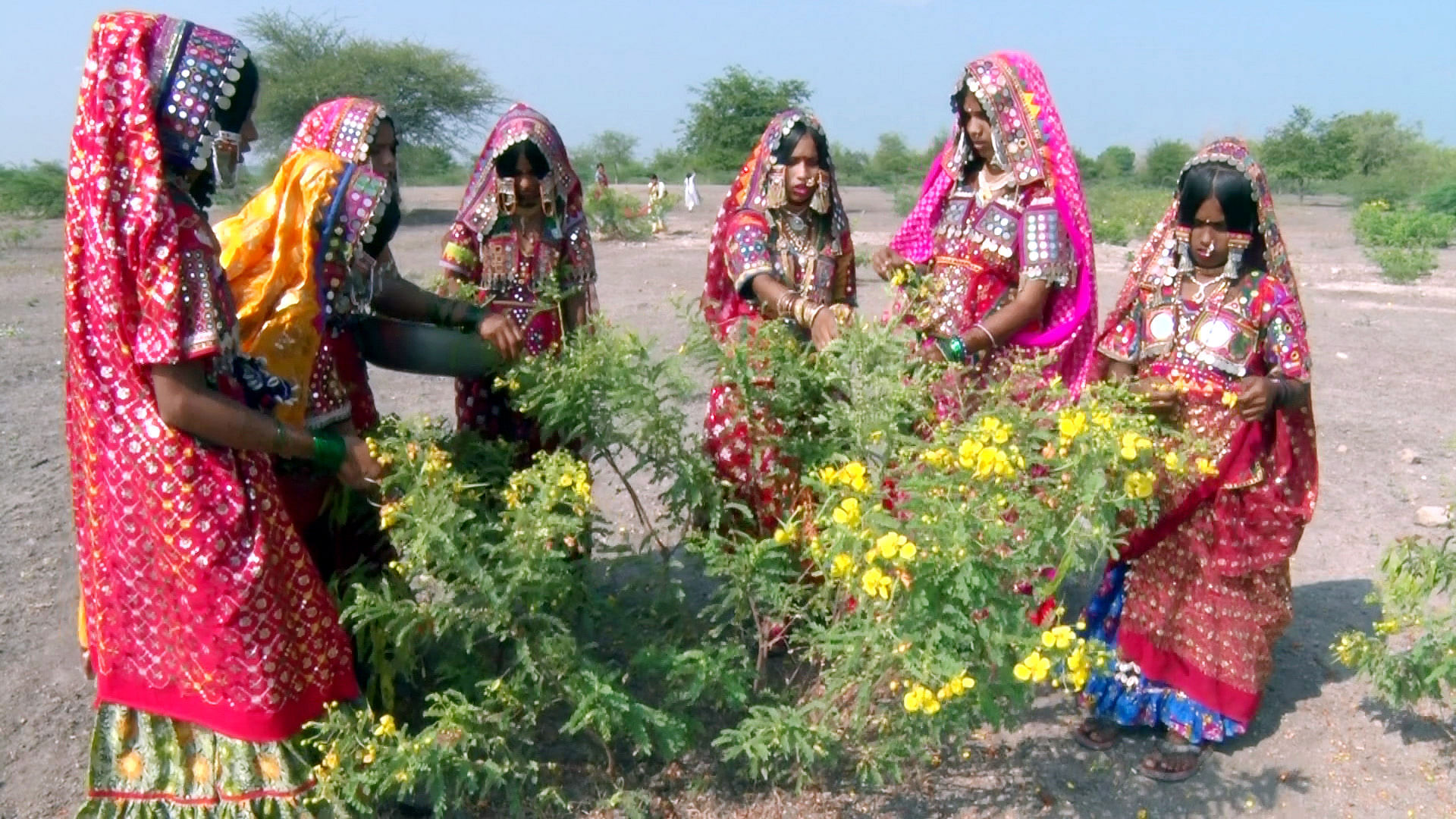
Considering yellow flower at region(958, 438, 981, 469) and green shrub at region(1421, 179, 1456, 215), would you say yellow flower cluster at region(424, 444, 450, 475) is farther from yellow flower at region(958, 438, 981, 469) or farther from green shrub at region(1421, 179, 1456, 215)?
green shrub at region(1421, 179, 1456, 215)

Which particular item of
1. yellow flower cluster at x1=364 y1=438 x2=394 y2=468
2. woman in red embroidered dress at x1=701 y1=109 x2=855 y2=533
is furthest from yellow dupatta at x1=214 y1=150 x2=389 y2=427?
woman in red embroidered dress at x1=701 y1=109 x2=855 y2=533

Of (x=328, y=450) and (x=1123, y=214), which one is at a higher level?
(x=1123, y=214)

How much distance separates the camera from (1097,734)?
3514 mm

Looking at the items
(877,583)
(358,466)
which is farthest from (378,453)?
(877,583)

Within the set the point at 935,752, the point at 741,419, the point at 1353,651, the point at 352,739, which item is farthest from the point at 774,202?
the point at 1353,651

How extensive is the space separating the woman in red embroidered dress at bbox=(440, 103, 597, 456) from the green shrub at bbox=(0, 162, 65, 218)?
25.2m

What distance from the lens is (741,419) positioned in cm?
307

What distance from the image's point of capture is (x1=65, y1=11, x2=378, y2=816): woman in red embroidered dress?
221 cm

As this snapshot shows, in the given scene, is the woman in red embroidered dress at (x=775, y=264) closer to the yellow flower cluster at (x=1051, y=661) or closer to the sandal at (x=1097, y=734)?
the yellow flower cluster at (x=1051, y=661)

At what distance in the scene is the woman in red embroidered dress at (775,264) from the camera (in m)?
3.21

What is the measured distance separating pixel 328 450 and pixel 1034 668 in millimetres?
1639

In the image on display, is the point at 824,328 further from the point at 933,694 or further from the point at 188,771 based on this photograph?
the point at 188,771

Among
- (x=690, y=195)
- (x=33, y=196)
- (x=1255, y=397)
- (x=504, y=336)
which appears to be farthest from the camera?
(x=690, y=195)

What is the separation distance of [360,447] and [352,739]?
2.27 ft
